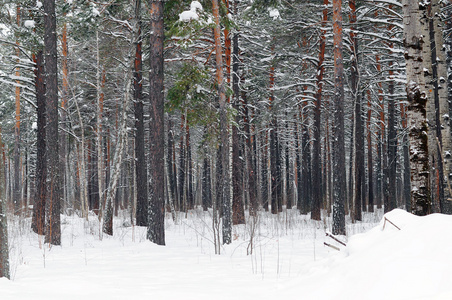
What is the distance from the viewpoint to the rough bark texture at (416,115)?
5574 millimetres

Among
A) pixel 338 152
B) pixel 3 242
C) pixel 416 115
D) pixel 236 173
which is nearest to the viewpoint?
pixel 3 242

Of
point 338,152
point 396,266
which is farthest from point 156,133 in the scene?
point 396,266

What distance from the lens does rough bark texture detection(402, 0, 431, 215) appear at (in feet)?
18.3

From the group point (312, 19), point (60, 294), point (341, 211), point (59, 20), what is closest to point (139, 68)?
point (59, 20)

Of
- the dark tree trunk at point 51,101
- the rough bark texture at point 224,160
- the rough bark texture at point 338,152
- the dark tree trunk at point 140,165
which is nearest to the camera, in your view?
the dark tree trunk at point 51,101

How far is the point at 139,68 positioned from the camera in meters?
13.9

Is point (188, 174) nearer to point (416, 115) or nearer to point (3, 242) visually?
point (3, 242)

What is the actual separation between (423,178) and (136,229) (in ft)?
31.1

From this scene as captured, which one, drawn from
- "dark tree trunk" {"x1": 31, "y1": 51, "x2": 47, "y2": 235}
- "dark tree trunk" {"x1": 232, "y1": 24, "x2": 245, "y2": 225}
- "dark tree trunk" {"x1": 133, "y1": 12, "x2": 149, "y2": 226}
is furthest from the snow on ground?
"dark tree trunk" {"x1": 232, "y1": 24, "x2": 245, "y2": 225}

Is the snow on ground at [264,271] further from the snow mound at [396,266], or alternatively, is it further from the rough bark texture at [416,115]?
the rough bark texture at [416,115]

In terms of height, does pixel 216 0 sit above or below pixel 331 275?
above

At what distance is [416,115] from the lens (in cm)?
571

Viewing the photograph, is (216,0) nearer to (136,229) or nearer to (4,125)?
(136,229)

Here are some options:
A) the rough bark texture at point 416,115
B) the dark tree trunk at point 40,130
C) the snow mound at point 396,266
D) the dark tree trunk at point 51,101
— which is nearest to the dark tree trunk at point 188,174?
Answer: the dark tree trunk at point 40,130
